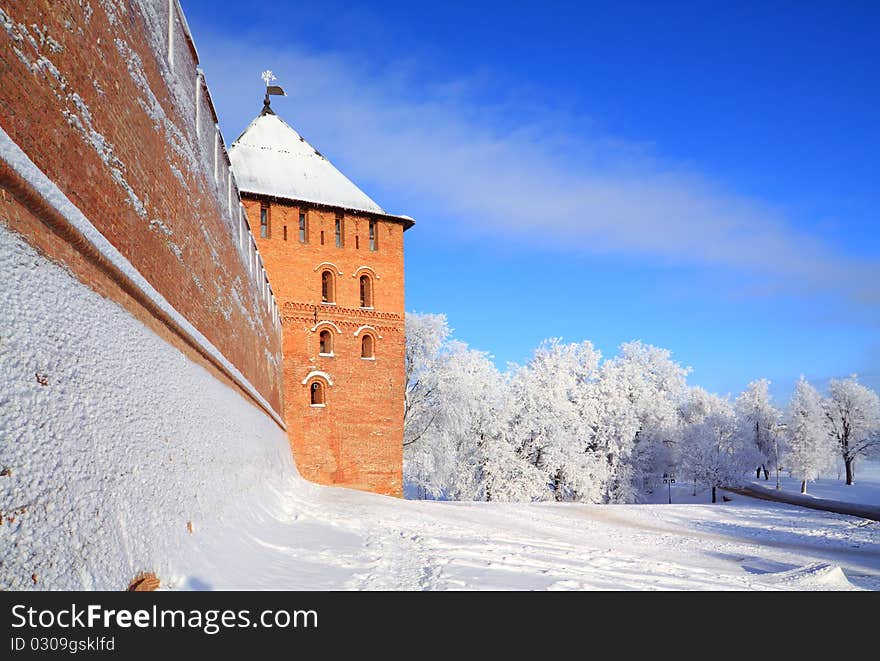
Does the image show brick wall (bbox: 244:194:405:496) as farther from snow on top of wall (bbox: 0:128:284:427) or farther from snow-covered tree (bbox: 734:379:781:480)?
snow-covered tree (bbox: 734:379:781:480)

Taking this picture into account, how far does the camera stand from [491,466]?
975 inches

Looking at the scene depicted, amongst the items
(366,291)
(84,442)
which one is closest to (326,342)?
(366,291)

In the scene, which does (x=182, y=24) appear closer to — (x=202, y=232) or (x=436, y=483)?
(x=202, y=232)

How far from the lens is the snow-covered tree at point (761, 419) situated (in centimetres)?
4362

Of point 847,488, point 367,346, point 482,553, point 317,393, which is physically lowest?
point 847,488

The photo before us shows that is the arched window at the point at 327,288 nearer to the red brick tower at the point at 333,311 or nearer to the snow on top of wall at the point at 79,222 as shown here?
the red brick tower at the point at 333,311

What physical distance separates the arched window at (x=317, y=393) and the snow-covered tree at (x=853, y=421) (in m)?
40.7

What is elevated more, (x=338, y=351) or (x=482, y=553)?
(x=338, y=351)

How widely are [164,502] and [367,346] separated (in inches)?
618

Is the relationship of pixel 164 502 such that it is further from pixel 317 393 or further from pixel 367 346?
pixel 367 346

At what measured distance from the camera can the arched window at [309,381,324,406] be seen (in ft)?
60.6

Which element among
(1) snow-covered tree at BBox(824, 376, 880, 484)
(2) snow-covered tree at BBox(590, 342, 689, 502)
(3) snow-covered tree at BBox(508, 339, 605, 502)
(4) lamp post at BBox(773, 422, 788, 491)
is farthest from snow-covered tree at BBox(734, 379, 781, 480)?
(3) snow-covered tree at BBox(508, 339, 605, 502)

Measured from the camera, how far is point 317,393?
61.1ft

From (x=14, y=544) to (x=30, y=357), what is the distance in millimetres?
766
